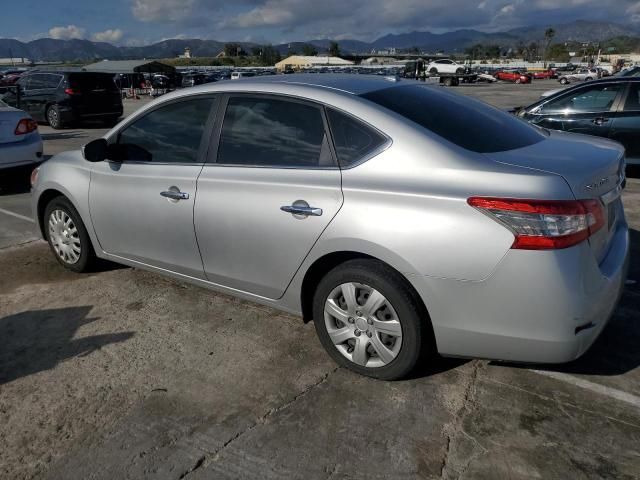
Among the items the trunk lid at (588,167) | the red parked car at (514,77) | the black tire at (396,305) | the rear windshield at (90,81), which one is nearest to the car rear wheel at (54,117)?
the rear windshield at (90,81)

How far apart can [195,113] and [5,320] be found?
202 cm

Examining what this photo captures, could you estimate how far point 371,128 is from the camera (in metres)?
2.92

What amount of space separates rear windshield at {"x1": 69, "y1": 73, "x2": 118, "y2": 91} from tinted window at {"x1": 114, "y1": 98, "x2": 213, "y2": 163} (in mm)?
13598

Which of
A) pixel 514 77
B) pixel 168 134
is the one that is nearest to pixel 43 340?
pixel 168 134

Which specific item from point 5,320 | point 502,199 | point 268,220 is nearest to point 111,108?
point 5,320

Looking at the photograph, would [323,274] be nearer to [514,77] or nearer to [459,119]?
[459,119]

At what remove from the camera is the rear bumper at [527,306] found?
2451mm

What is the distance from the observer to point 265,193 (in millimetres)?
3197

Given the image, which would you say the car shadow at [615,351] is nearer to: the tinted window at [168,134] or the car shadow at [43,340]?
the tinted window at [168,134]

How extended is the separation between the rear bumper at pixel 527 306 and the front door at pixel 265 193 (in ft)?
2.39

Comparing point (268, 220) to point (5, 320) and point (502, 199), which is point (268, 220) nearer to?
point (502, 199)

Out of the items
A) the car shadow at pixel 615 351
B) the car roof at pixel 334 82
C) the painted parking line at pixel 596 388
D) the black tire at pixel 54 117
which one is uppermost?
the car roof at pixel 334 82

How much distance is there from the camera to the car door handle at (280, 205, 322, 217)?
297 cm

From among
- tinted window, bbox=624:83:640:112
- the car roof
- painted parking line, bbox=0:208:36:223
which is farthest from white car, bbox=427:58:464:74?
the car roof
